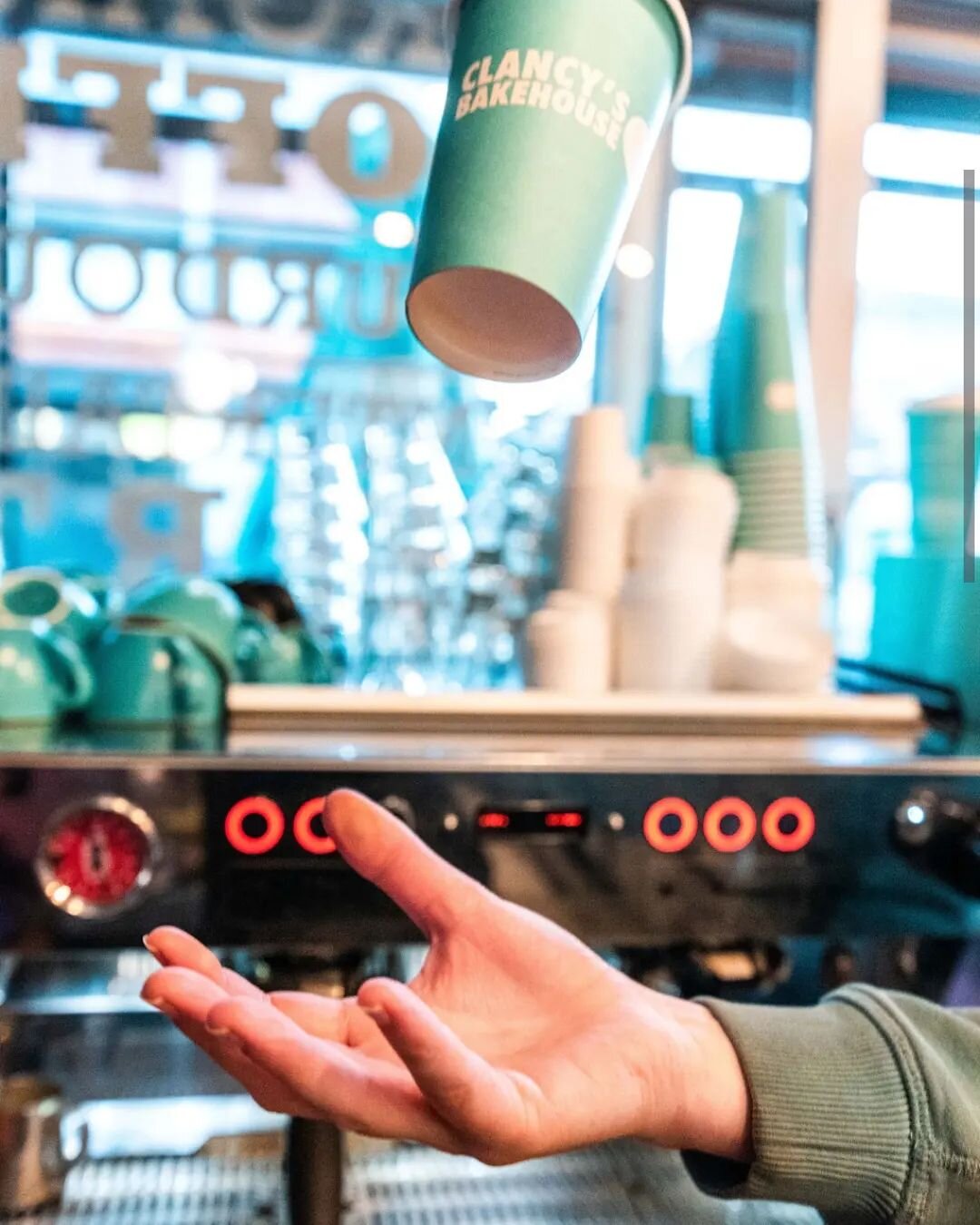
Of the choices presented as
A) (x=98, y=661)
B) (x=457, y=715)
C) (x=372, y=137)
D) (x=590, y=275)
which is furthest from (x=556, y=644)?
(x=372, y=137)

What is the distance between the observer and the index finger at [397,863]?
442mm

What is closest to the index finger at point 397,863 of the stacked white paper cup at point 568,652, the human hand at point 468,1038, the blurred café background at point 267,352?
the human hand at point 468,1038

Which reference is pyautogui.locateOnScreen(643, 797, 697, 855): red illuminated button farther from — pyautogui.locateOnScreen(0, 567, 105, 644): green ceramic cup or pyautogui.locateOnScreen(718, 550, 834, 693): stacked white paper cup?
pyautogui.locateOnScreen(0, 567, 105, 644): green ceramic cup

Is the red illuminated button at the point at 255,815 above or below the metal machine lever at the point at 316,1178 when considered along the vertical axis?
above

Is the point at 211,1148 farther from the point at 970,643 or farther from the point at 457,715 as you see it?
the point at 970,643

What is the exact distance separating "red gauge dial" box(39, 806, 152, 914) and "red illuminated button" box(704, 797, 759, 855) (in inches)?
11.5

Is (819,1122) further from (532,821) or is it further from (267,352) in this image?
(267,352)

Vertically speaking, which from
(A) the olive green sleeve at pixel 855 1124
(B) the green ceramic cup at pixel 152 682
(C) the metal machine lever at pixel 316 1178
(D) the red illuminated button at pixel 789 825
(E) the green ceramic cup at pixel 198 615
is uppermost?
(E) the green ceramic cup at pixel 198 615

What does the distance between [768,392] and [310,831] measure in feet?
1.77

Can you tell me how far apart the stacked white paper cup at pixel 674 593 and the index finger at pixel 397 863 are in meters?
0.37

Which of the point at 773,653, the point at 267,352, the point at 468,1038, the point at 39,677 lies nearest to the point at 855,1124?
the point at 468,1038

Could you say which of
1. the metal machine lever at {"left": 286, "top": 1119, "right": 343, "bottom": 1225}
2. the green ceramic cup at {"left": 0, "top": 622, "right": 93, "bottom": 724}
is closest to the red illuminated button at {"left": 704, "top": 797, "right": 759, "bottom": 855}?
the metal machine lever at {"left": 286, "top": 1119, "right": 343, "bottom": 1225}

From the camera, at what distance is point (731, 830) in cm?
63

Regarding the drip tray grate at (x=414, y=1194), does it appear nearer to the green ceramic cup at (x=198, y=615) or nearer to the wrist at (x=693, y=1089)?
the wrist at (x=693, y=1089)
